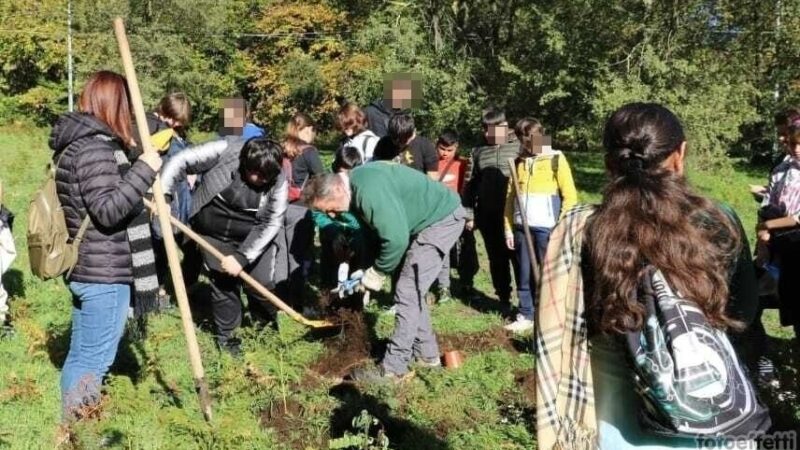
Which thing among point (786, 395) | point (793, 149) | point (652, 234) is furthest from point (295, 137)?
point (652, 234)

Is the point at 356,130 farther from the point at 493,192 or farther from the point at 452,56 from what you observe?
the point at 452,56

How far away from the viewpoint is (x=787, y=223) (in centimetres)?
454

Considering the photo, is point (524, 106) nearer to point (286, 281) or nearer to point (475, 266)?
point (475, 266)

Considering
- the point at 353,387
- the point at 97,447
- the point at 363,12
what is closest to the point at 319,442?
the point at 353,387

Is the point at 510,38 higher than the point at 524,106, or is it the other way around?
the point at 510,38

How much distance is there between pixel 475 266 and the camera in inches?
292

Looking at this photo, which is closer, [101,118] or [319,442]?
[101,118]

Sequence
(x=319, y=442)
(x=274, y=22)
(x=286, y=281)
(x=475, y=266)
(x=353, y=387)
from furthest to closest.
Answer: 1. (x=274, y=22)
2. (x=475, y=266)
3. (x=286, y=281)
4. (x=353, y=387)
5. (x=319, y=442)

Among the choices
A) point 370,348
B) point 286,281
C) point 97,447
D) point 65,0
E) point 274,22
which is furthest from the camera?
point 274,22

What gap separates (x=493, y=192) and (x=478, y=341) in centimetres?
153

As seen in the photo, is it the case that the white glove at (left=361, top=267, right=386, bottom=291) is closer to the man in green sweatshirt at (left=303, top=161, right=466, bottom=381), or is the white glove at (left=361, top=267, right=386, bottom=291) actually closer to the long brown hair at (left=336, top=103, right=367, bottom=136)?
the man in green sweatshirt at (left=303, top=161, right=466, bottom=381)

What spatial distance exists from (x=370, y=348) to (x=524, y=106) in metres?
13.8

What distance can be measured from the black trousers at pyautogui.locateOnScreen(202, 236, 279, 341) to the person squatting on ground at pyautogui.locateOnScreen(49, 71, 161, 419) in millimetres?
1372

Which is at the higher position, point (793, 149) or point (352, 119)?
point (793, 149)
